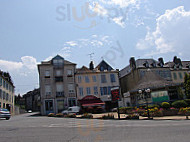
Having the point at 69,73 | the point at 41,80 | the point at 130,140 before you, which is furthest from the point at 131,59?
the point at 130,140

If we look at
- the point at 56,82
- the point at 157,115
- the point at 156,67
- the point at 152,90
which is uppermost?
the point at 156,67

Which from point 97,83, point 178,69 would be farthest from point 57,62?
point 178,69

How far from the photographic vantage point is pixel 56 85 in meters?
36.0

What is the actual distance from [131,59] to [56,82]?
17.7m

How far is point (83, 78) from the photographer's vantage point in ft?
122

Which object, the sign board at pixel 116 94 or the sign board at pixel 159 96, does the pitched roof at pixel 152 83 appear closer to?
the sign board at pixel 159 96

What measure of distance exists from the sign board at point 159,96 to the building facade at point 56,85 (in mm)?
15834

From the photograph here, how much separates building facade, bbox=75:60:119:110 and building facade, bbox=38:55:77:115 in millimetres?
→ 1356

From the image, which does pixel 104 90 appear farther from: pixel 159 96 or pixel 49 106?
pixel 159 96

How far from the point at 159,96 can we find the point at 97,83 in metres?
14.6

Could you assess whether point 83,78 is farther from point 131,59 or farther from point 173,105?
A: point 173,105

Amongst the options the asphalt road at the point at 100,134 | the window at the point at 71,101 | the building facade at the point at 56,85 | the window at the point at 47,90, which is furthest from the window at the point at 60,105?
the asphalt road at the point at 100,134

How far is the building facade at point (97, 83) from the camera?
36625 mm

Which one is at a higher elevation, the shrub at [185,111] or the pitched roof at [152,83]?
the pitched roof at [152,83]
